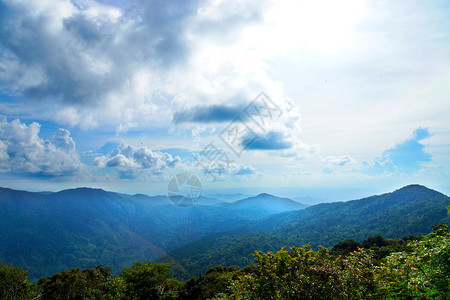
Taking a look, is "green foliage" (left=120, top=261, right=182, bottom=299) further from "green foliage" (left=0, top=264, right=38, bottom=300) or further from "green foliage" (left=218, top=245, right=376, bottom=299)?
"green foliage" (left=218, top=245, right=376, bottom=299)

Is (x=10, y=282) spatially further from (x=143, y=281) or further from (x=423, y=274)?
(x=423, y=274)

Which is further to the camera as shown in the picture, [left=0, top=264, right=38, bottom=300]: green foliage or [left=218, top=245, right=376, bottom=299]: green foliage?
[left=0, top=264, right=38, bottom=300]: green foliage

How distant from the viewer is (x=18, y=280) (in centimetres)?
Result: 3064

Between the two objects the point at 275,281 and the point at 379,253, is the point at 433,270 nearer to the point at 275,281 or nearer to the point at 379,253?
the point at 275,281

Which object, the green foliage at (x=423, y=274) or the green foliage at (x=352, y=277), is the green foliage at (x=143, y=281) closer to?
the green foliage at (x=352, y=277)

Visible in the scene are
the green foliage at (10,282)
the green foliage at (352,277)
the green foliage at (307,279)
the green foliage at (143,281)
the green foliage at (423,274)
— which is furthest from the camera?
the green foliage at (10,282)

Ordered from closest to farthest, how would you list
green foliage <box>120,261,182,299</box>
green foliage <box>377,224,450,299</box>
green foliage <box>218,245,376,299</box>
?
green foliage <box>377,224,450,299</box> < green foliage <box>218,245,376,299</box> < green foliage <box>120,261,182,299</box>

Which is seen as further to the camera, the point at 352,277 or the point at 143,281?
the point at 143,281

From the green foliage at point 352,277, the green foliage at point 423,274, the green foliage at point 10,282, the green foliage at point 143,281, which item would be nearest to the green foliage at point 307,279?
the green foliage at point 352,277

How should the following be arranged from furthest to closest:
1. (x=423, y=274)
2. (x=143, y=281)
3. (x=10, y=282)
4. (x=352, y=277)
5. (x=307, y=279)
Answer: (x=10, y=282), (x=143, y=281), (x=352, y=277), (x=307, y=279), (x=423, y=274)

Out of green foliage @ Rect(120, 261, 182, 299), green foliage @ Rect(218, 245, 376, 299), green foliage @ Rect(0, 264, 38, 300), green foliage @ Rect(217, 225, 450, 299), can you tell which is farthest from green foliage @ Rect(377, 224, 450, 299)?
green foliage @ Rect(0, 264, 38, 300)

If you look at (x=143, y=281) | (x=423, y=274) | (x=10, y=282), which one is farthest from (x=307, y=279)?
(x=10, y=282)

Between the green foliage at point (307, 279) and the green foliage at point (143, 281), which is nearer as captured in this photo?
the green foliage at point (307, 279)

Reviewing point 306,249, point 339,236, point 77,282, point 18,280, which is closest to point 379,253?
point 306,249
